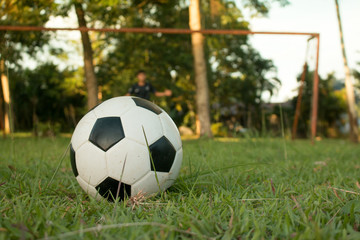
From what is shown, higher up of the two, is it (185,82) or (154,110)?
(185,82)

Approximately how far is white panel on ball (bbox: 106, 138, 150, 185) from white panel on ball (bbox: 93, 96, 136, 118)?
0.79ft

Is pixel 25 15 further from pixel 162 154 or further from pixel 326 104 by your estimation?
pixel 326 104

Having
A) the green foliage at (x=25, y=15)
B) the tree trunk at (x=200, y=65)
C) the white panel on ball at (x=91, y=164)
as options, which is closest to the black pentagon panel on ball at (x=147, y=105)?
the white panel on ball at (x=91, y=164)

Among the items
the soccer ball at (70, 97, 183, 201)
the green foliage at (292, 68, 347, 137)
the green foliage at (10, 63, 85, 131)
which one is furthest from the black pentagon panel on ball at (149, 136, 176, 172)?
the green foliage at (292, 68, 347, 137)

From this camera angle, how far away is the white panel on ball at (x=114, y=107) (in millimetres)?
2014

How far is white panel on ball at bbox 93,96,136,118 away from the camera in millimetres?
2014

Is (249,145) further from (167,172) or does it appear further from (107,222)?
(107,222)

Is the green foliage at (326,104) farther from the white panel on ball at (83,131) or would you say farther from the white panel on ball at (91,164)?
the white panel on ball at (91,164)

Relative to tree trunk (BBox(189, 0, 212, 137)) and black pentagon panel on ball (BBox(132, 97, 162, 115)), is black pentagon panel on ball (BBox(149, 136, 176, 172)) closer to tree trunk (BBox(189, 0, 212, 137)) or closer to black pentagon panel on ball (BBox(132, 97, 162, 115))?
black pentagon panel on ball (BBox(132, 97, 162, 115))

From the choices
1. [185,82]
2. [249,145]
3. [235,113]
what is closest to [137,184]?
[249,145]

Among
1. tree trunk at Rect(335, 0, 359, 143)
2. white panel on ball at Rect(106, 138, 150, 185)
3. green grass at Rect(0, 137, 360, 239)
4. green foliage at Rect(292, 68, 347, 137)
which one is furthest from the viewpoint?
green foliage at Rect(292, 68, 347, 137)

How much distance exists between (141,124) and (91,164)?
415 mm

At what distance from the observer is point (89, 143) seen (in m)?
1.94

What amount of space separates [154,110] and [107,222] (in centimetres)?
96
